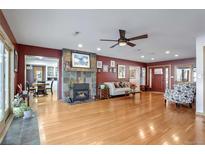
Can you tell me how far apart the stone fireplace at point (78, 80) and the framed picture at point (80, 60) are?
15 cm

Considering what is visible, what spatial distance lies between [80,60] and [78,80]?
0.95 metres

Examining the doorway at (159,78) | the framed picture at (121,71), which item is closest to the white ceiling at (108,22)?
the framed picture at (121,71)

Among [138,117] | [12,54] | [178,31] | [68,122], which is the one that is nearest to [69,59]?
[12,54]

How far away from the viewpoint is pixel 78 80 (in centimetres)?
630

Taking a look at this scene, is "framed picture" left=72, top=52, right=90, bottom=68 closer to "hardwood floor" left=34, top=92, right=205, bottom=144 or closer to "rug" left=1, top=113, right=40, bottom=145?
"hardwood floor" left=34, top=92, right=205, bottom=144

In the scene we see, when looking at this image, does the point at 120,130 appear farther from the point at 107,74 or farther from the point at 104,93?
the point at 107,74

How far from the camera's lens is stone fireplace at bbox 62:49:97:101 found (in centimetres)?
580

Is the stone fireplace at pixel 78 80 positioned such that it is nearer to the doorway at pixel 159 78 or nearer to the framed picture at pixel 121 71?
the framed picture at pixel 121 71

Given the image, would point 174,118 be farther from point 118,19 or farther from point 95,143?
point 118,19

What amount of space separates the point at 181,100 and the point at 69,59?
470 centimetres

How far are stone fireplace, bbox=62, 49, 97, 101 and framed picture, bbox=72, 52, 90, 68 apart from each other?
149mm

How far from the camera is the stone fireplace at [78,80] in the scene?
580 centimetres

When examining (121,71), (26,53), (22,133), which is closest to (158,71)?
(121,71)

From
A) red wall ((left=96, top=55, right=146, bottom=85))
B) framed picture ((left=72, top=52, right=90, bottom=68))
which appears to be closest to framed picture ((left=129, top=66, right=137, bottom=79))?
red wall ((left=96, top=55, right=146, bottom=85))
